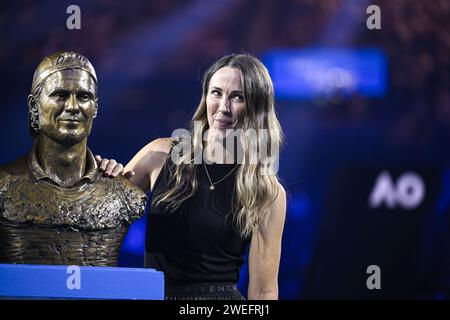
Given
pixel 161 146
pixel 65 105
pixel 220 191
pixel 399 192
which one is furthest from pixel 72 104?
pixel 399 192

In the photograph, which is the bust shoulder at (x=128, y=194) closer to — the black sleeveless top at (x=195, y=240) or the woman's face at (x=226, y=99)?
the black sleeveless top at (x=195, y=240)

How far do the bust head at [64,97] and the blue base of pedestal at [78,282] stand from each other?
1.66ft

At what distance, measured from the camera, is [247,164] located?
11.9ft

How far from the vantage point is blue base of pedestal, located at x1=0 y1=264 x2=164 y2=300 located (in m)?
3.10

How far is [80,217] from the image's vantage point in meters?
3.29

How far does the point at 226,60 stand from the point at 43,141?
83cm

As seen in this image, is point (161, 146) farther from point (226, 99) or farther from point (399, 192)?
point (399, 192)

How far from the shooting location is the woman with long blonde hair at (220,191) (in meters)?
3.50

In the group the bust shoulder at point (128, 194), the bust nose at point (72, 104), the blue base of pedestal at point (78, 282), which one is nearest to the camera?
the blue base of pedestal at point (78, 282)

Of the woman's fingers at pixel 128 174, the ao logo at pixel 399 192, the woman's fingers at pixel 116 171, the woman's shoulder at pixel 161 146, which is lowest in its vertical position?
the ao logo at pixel 399 192

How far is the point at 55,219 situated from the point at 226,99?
33.4 inches

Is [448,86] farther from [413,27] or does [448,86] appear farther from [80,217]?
[80,217]

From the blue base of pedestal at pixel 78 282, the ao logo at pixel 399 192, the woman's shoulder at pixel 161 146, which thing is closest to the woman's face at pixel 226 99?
the woman's shoulder at pixel 161 146

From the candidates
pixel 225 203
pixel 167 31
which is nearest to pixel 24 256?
pixel 225 203
